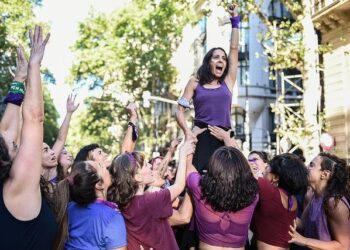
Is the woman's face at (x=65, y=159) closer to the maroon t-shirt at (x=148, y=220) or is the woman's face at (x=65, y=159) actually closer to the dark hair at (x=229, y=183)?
the maroon t-shirt at (x=148, y=220)

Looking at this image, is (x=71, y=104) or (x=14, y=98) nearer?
(x=14, y=98)

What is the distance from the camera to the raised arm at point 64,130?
5922 mm

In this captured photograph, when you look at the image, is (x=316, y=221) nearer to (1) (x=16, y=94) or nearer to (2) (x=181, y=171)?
(2) (x=181, y=171)

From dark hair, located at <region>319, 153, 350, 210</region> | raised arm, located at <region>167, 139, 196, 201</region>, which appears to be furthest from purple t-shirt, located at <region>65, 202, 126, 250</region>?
dark hair, located at <region>319, 153, 350, 210</region>

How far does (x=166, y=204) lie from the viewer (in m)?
4.42

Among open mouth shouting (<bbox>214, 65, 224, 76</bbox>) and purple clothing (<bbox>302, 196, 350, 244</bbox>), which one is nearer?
purple clothing (<bbox>302, 196, 350, 244</bbox>)

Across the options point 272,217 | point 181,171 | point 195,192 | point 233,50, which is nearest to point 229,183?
point 195,192

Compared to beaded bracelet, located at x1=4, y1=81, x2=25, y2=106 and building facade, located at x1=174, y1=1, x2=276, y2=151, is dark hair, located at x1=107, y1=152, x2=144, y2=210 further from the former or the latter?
building facade, located at x1=174, y1=1, x2=276, y2=151

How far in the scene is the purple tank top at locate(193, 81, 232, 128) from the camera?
4.94m

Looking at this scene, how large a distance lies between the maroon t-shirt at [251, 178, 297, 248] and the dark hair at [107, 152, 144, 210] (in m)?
1.19

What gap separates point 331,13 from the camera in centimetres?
1953

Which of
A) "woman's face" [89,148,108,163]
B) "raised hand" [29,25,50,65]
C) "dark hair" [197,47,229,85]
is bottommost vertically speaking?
"woman's face" [89,148,108,163]

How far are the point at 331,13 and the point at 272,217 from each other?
1645 centimetres

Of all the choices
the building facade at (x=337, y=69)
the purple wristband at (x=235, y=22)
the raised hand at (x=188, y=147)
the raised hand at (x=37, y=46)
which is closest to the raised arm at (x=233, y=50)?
the purple wristband at (x=235, y=22)
